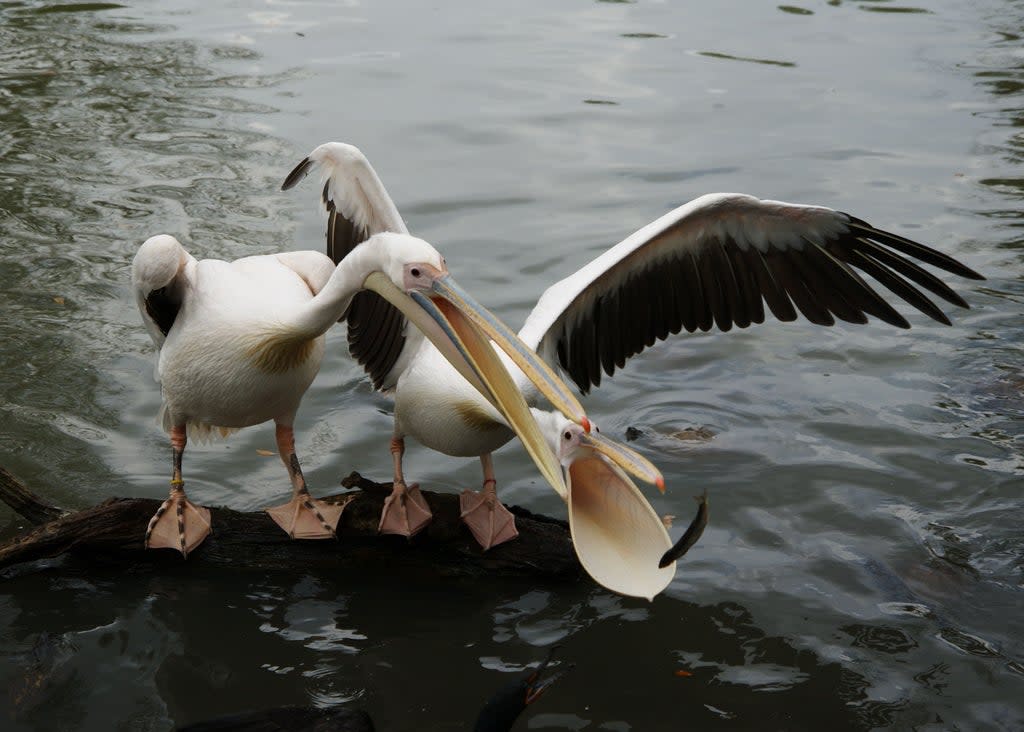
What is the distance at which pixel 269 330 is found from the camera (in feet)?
13.7

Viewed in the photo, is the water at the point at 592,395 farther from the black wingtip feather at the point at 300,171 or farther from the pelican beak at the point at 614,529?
the black wingtip feather at the point at 300,171

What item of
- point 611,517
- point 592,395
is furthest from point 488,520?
point 592,395

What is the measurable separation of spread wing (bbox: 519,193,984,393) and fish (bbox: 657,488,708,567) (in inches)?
47.4

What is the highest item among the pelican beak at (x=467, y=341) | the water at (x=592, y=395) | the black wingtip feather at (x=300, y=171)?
the black wingtip feather at (x=300, y=171)

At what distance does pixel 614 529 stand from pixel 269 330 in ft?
4.34

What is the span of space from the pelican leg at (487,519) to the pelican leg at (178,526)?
35.9 inches

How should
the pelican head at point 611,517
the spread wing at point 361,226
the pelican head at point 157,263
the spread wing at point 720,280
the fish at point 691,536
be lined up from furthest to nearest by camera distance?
the spread wing at point 361,226 → the spread wing at point 720,280 → the pelican head at point 157,263 → the pelican head at point 611,517 → the fish at point 691,536

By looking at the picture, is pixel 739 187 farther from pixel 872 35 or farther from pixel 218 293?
pixel 218 293

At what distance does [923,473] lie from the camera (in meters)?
5.54

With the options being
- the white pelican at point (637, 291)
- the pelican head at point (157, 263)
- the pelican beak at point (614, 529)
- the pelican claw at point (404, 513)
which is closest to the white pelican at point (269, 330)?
the pelican head at point (157, 263)

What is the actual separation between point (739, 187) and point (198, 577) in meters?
5.34

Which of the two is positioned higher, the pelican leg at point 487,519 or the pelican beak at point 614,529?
the pelican beak at point 614,529

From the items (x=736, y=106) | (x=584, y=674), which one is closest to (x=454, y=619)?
(x=584, y=674)

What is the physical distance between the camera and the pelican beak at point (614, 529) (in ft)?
12.4
